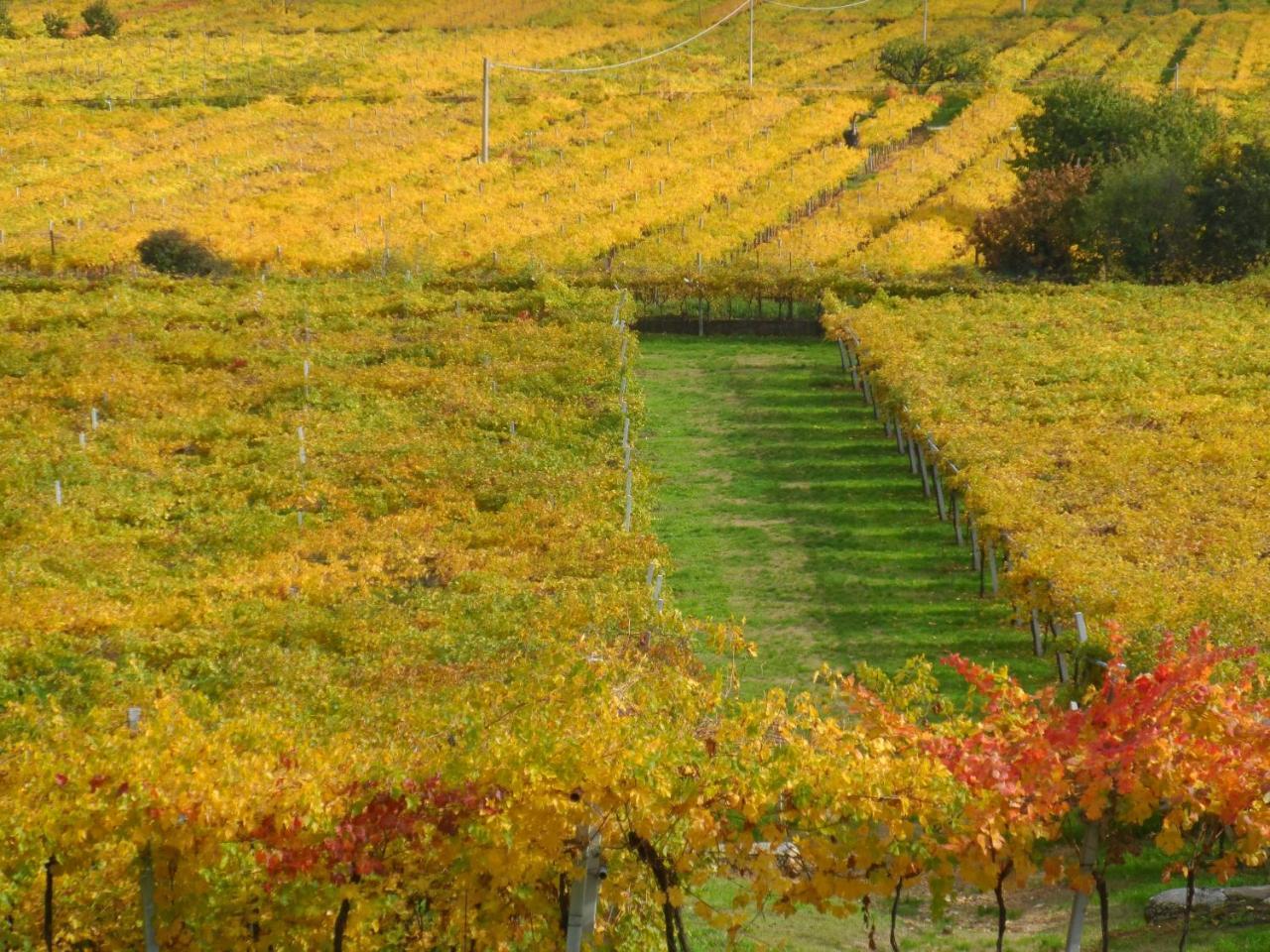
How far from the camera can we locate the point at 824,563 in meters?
32.4

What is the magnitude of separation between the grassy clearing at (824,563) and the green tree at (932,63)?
4870cm

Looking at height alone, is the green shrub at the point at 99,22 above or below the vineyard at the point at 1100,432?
above

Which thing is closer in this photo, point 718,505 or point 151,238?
point 718,505

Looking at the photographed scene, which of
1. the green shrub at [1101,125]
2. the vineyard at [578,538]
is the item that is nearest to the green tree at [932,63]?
the vineyard at [578,538]

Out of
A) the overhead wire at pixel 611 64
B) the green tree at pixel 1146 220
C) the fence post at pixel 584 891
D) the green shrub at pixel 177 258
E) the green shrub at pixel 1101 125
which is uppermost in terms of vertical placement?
the overhead wire at pixel 611 64

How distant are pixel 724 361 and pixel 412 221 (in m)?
18.6

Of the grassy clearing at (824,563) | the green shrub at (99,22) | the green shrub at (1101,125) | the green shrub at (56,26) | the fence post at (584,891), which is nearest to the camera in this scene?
the fence post at (584,891)

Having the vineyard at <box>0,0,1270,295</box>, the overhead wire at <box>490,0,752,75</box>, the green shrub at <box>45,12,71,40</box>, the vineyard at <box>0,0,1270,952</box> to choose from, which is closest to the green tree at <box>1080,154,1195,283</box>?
the vineyard at <box>0,0,1270,952</box>

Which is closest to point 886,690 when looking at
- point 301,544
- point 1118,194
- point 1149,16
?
point 301,544

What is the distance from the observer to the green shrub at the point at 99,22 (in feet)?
340

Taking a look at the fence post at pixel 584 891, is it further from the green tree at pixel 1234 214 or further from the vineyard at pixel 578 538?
the green tree at pixel 1234 214

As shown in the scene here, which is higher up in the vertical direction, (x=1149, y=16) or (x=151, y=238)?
(x=1149, y=16)

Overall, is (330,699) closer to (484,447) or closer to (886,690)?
(886,690)

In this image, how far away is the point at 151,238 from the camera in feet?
187
